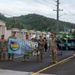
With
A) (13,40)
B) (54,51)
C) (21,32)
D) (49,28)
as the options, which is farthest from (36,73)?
(49,28)

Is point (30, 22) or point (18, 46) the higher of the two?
point (30, 22)

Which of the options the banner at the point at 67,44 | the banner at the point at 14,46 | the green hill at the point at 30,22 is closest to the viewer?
the banner at the point at 14,46

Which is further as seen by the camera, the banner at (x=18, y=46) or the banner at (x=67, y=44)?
the banner at (x=67, y=44)

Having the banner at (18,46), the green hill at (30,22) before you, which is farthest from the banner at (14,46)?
the green hill at (30,22)

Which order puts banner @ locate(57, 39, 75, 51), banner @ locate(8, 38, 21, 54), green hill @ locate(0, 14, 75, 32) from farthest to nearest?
1. green hill @ locate(0, 14, 75, 32)
2. banner @ locate(57, 39, 75, 51)
3. banner @ locate(8, 38, 21, 54)

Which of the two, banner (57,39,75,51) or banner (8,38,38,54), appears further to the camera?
banner (57,39,75,51)

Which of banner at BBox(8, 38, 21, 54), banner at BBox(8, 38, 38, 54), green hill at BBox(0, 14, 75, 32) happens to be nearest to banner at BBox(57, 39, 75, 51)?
banner at BBox(8, 38, 38, 54)

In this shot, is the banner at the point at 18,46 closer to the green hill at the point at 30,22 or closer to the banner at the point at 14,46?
the banner at the point at 14,46

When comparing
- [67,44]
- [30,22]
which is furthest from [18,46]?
[30,22]

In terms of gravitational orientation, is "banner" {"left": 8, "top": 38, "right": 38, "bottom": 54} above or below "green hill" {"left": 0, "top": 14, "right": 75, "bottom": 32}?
below

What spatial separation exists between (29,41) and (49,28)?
371 ft

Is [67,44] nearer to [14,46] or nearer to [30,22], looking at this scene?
[14,46]

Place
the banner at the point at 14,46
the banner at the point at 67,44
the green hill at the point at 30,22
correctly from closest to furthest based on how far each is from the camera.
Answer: the banner at the point at 14,46 → the banner at the point at 67,44 → the green hill at the point at 30,22

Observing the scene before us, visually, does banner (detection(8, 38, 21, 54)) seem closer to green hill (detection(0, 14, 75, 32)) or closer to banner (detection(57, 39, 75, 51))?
banner (detection(57, 39, 75, 51))
